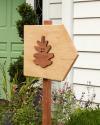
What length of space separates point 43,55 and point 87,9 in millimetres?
2178

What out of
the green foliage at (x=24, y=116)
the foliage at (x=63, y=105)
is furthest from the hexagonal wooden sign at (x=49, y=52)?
the foliage at (x=63, y=105)

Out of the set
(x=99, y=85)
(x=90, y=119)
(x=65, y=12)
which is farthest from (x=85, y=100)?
(x=90, y=119)

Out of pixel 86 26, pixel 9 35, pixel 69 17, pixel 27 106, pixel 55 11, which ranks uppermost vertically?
pixel 55 11

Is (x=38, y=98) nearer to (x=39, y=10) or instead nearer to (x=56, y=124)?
(x=56, y=124)

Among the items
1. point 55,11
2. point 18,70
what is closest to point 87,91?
point 55,11

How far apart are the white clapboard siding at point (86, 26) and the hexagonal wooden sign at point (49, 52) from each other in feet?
5.85

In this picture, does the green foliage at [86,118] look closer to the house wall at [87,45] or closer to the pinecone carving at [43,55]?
the pinecone carving at [43,55]

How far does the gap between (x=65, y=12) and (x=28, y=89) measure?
51.8 inches

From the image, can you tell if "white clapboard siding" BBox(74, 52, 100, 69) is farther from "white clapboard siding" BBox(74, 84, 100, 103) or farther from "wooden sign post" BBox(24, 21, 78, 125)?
"wooden sign post" BBox(24, 21, 78, 125)

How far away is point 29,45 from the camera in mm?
5117

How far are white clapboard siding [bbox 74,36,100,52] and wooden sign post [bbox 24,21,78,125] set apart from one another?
1.78 meters

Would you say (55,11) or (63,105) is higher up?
(55,11)

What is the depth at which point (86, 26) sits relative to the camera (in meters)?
6.89

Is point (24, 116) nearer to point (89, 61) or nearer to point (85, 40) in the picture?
point (89, 61)
